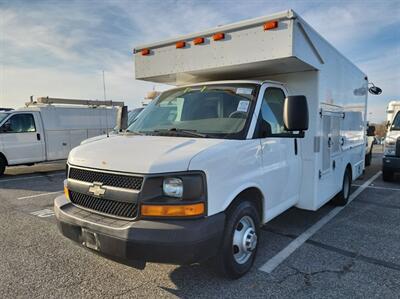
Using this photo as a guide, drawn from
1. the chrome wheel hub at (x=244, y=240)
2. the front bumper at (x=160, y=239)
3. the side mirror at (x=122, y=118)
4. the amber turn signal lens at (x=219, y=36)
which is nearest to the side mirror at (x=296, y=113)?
the chrome wheel hub at (x=244, y=240)

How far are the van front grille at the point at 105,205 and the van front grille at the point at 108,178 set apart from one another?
15cm

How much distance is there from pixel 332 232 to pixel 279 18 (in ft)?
10.4

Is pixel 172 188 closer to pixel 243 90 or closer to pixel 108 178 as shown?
pixel 108 178

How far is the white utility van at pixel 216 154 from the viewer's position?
8.68 feet

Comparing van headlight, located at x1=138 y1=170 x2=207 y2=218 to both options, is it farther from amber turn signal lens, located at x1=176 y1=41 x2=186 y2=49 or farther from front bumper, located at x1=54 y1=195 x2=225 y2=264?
amber turn signal lens, located at x1=176 y1=41 x2=186 y2=49

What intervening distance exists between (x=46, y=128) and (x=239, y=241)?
975 centimetres

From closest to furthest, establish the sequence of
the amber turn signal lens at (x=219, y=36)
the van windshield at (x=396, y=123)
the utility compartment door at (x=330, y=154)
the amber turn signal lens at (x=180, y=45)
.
→ the amber turn signal lens at (x=219, y=36), the amber turn signal lens at (x=180, y=45), the utility compartment door at (x=330, y=154), the van windshield at (x=396, y=123)

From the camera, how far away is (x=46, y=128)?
11.0 metres

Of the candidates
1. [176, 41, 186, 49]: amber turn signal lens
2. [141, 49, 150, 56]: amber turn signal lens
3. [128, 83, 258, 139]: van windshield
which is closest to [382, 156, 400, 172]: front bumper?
[128, 83, 258, 139]: van windshield

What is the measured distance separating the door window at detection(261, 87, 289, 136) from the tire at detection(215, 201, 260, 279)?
1031mm

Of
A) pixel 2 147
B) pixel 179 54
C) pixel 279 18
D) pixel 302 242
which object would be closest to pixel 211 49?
pixel 179 54

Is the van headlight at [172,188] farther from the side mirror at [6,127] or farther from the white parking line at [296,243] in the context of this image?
the side mirror at [6,127]

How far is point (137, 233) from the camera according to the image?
101 inches

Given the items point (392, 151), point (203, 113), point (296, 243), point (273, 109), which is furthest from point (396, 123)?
point (203, 113)
